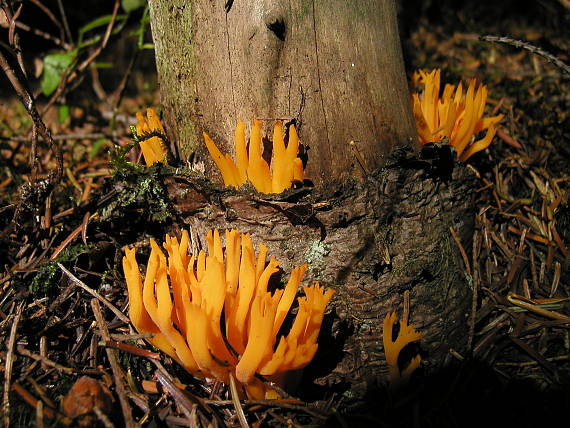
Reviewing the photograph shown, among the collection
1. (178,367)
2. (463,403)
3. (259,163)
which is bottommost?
(463,403)

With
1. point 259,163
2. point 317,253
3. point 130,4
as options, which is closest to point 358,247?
point 317,253

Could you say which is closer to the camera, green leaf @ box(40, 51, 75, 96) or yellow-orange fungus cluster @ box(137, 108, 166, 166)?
yellow-orange fungus cluster @ box(137, 108, 166, 166)

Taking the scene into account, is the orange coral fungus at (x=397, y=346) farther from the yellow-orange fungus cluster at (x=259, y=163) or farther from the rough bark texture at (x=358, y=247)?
the yellow-orange fungus cluster at (x=259, y=163)

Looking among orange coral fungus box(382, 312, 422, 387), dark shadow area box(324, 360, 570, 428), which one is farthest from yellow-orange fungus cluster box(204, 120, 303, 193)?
dark shadow area box(324, 360, 570, 428)

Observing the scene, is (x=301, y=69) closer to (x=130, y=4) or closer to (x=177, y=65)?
(x=177, y=65)

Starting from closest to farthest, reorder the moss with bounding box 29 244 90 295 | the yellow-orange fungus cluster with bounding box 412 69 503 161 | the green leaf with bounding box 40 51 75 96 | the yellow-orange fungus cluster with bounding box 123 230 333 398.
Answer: the yellow-orange fungus cluster with bounding box 123 230 333 398 < the moss with bounding box 29 244 90 295 < the yellow-orange fungus cluster with bounding box 412 69 503 161 < the green leaf with bounding box 40 51 75 96

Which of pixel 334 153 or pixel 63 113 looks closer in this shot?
pixel 334 153

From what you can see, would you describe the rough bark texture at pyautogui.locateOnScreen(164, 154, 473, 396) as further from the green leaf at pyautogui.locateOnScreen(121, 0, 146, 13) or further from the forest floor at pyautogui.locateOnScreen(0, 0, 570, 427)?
the green leaf at pyautogui.locateOnScreen(121, 0, 146, 13)
